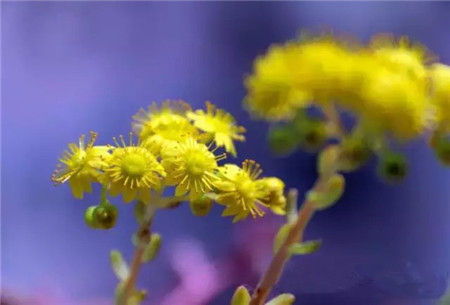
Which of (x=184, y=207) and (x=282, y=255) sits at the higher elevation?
(x=184, y=207)

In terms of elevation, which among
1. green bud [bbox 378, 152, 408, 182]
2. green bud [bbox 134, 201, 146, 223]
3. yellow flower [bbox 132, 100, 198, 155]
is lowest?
green bud [bbox 378, 152, 408, 182]

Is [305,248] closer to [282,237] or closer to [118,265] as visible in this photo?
[282,237]

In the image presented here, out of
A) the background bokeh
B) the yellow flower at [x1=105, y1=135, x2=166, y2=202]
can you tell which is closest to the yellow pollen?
the yellow flower at [x1=105, y1=135, x2=166, y2=202]

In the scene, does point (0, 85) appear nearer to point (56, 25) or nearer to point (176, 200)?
point (56, 25)

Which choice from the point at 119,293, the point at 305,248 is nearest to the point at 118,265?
the point at 119,293

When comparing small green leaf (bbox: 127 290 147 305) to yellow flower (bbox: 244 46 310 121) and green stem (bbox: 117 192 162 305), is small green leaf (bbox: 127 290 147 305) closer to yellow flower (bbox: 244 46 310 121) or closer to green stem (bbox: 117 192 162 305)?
green stem (bbox: 117 192 162 305)

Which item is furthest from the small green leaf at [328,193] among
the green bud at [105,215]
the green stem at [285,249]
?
the green bud at [105,215]

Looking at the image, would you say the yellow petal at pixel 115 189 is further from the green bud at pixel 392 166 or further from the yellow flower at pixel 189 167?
the green bud at pixel 392 166
